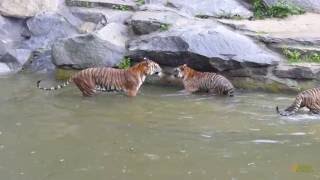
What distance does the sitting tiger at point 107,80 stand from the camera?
10727 millimetres

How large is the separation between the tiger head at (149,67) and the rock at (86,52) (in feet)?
2.71

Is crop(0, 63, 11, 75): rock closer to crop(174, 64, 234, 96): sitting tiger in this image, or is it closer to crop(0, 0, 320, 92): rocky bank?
crop(0, 0, 320, 92): rocky bank

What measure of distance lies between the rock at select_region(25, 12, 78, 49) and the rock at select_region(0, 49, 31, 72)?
39 cm

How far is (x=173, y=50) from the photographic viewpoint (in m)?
11.5

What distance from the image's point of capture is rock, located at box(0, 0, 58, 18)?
46.2 feet

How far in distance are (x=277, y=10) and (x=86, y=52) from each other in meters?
4.22

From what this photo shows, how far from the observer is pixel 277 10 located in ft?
44.9

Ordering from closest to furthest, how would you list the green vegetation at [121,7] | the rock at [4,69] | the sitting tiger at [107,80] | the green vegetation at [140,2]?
the sitting tiger at [107,80], the rock at [4,69], the green vegetation at [121,7], the green vegetation at [140,2]

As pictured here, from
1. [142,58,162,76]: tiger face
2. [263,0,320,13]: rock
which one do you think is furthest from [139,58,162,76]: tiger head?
[263,0,320,13]: rock

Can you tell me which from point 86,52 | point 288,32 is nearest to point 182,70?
point 86,52

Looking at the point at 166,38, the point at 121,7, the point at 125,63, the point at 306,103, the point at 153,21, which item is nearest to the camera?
the point at 306,103

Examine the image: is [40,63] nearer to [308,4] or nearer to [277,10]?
[277,10]

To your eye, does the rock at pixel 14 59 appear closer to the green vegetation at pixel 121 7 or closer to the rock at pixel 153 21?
the green vegetation at pixel 121 7

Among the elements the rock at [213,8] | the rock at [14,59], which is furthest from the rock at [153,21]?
the rock at [14,59]
